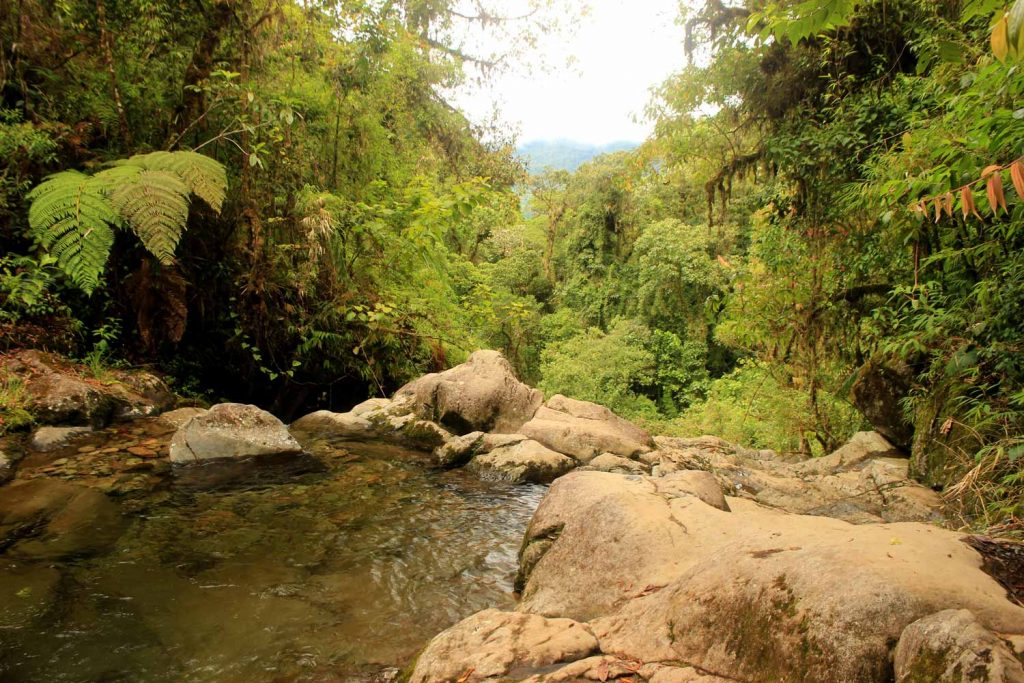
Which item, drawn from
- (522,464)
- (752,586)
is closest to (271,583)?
(752,586)

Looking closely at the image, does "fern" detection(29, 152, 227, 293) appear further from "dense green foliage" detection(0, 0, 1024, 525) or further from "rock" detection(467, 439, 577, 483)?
"rock" detection(467, 439, 577, 483)

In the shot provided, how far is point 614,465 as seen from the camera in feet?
20.7

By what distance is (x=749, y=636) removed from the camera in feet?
6.95

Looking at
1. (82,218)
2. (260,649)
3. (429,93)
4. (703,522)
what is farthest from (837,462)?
(429,93)

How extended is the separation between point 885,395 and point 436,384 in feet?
18.3

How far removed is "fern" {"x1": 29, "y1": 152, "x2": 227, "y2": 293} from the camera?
4.96 m

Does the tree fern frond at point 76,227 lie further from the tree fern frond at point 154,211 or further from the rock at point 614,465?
the rock at point 614,465

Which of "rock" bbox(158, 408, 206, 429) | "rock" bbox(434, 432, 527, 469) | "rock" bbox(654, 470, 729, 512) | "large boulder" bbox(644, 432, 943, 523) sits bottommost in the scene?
"large boulder" bbox(644, 432, 943, 523)

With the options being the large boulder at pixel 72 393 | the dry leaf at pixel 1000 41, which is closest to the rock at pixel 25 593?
the large boulder at pixel 72 393

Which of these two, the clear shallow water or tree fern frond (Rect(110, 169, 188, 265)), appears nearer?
the clear shallow water

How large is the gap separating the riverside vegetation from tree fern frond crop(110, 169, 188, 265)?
0.03 m

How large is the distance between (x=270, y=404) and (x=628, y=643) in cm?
702

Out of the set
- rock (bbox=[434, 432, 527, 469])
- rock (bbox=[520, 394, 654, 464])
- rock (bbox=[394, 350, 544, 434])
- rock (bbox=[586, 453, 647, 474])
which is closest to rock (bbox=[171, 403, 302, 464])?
rock (bbox=[434, 432, 527, 469])

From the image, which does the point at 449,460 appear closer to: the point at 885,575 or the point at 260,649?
the point at 260,649
